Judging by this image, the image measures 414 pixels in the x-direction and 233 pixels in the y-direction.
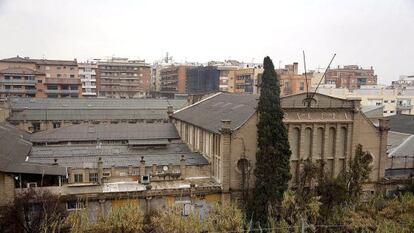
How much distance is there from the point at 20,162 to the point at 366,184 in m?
27.6

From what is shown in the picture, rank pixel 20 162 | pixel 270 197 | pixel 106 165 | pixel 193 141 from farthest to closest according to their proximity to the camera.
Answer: pixel 193 141 < pixel 106 165 < pixel 20 162 < pixel 270 197

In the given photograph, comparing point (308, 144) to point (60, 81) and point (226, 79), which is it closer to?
point (60, 81)

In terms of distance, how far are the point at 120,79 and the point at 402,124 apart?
82.7 m

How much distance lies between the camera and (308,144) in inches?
1203

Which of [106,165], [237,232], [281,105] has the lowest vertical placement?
[237,232]

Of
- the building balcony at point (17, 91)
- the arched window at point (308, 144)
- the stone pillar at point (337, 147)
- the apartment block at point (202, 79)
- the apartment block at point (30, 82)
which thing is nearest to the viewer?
the arched window at point (308, 144)

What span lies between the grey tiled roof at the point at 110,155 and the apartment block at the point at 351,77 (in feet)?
303

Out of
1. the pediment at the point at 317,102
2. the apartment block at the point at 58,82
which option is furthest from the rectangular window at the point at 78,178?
the apartment block at the point at 58,82

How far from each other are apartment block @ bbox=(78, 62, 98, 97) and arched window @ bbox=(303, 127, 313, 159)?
8429 cm

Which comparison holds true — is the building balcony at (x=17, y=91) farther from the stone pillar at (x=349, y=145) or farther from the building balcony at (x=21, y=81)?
the stone pillar at (x=349, y=145)

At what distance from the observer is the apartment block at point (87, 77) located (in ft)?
340

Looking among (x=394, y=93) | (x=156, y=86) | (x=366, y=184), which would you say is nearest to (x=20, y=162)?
(x=366, y=184)

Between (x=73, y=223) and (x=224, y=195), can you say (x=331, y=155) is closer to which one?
(x=224, y=195)

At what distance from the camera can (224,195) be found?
94.5 ft
